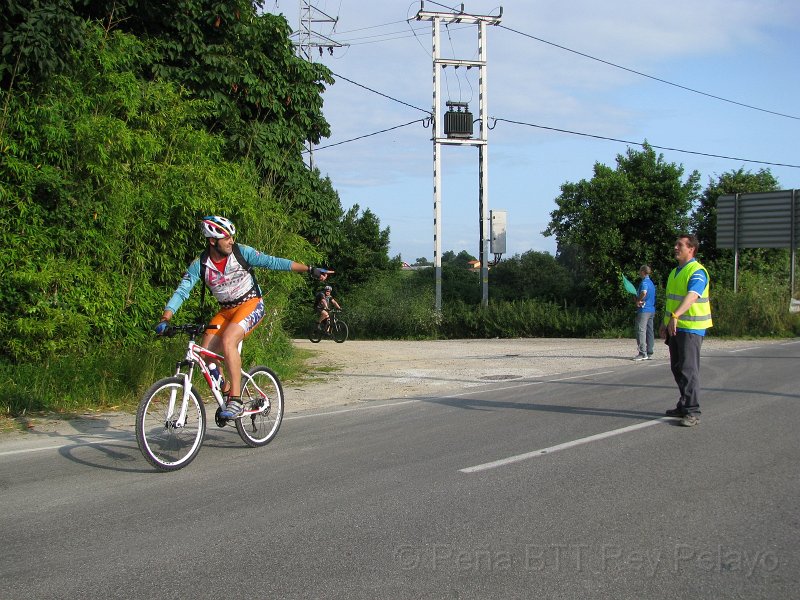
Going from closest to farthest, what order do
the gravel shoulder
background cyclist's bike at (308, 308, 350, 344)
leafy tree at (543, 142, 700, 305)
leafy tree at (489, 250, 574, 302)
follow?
the gravel shoulder → background cyclist's bike at (308, 308, 350, 344) → leafy tree at (543, 142, 700, 305) → leafy tree at (489, 250, 574, 302)

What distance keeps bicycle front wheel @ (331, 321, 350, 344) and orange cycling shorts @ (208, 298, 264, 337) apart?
16.6m

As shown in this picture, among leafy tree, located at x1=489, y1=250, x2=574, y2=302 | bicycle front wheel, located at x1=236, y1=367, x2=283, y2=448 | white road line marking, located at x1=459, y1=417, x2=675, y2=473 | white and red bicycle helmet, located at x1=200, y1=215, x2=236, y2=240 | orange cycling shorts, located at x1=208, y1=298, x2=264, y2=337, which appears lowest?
white road line marking, located at x1=459, y1=417, x2=675, y2=473

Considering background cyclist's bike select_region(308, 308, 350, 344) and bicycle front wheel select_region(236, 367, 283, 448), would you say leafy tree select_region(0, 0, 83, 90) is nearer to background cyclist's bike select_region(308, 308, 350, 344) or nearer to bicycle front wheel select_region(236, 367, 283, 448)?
bicycle front wheel select_region(236, 367, 283, 448)

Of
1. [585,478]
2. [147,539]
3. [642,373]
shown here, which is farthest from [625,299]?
[147,539]

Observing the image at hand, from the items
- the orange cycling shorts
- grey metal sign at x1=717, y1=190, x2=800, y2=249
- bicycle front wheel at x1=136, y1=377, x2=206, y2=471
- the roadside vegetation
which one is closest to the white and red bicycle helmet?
the orange cycling shorts

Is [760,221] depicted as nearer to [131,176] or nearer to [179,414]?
[131,176]

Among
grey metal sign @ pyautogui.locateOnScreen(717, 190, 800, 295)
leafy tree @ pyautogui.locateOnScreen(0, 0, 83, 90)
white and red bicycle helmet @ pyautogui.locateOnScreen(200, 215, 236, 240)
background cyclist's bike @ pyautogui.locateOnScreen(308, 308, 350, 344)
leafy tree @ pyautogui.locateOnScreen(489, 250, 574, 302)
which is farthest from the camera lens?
leafy tree @ pyautogui.locateOnScreen(489, 250, 574, 302)

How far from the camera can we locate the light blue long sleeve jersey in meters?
7.00

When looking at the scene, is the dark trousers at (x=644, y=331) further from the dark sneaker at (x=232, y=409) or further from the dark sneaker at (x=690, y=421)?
the dark sneaker at (x=232, y=409)

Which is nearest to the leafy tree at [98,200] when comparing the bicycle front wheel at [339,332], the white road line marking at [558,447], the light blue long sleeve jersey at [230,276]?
the light blue long sleeve jersey at [230,276]

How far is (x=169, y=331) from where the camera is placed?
646cm

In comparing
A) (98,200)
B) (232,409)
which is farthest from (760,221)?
(232,409)

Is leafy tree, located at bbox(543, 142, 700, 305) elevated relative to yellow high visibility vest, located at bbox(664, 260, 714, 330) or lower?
elevated

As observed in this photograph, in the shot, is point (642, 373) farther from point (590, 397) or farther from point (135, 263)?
point (135, 263)
